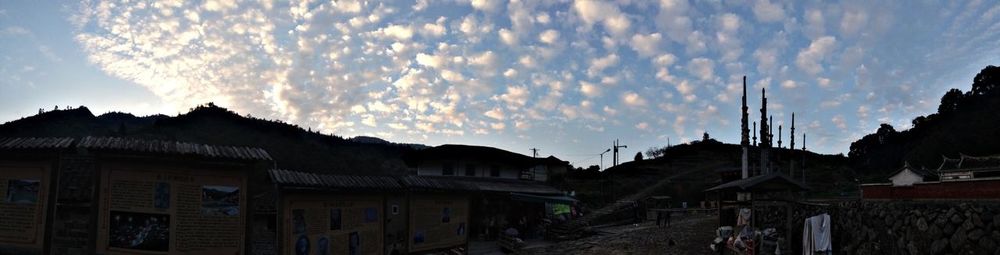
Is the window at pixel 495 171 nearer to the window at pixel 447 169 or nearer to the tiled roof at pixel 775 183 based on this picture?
the window at pixel 447 169

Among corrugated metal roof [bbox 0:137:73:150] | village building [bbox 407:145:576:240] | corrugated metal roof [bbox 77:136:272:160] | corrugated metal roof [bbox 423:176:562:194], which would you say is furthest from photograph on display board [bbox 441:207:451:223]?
corrugated metal roof [bbox 423:176:562:194]

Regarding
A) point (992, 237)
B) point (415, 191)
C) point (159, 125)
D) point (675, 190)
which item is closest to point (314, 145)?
point (159, 125)

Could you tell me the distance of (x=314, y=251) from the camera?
12.2 m

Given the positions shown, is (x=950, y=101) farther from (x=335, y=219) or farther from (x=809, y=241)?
(x=335, y=219)

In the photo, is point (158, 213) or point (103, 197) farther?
point (158, 213)

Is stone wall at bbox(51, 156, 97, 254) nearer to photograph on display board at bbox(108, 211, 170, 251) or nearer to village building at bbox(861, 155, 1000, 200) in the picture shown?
photograph on display board at bbox(108, 211, 170, 251)

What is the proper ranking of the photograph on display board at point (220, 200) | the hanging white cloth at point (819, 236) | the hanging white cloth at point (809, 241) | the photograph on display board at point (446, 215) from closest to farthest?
the photograph on display board at point (220, 200)
the hanging white cloth at point (819, 236)
the hanging white cloth at point (809, 241)
the photograph on display board at point (446, 215)

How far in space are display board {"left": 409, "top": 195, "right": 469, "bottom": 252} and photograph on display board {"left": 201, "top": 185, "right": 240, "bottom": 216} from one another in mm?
5548

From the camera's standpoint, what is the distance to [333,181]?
1283 cm

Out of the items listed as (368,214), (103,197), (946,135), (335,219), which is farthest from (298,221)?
(946,135)

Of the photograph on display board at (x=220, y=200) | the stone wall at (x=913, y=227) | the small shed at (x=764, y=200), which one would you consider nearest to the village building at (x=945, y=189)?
the stone wall at (x=913, y=227)

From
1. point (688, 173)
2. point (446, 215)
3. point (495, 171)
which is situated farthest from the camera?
point (688, 173)

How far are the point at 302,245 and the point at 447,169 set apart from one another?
98.8 ft

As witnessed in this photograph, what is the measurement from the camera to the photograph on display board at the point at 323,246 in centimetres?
1230
